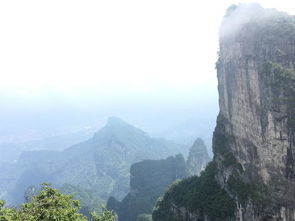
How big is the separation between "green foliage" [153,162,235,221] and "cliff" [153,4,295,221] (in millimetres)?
123

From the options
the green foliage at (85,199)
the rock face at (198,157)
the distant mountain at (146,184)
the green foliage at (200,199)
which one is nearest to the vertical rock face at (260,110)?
the green foliage at (200,199)

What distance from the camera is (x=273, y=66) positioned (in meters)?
29.0

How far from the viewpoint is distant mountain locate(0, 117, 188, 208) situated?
143875 millimetres

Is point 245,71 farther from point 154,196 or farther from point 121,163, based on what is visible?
point 121,163

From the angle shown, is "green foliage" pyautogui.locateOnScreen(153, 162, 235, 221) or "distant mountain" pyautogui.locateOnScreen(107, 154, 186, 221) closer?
"green foliage" pyautogui.locateOnScreen(153, 162, 235, 221)

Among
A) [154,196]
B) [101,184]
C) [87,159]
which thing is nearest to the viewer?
[154,196]

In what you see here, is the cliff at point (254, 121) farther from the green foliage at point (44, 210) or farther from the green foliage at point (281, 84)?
the green foliage at point (44, 210)

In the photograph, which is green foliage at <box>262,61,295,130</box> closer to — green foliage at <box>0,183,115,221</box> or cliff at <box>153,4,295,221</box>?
cliff at <box>153,4,295,221</box>

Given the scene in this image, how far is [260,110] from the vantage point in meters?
30.8

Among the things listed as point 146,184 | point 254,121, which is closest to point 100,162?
point 146,184

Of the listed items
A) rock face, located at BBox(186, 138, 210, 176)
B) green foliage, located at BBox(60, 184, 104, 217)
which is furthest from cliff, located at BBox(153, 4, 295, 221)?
rock face, located at BBox(186, 138, 210, 176)

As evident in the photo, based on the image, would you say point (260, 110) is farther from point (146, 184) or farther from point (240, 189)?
point (146, 184)

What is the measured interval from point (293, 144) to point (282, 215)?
4880 mm

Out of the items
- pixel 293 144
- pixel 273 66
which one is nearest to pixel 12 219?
pixel 293 144
